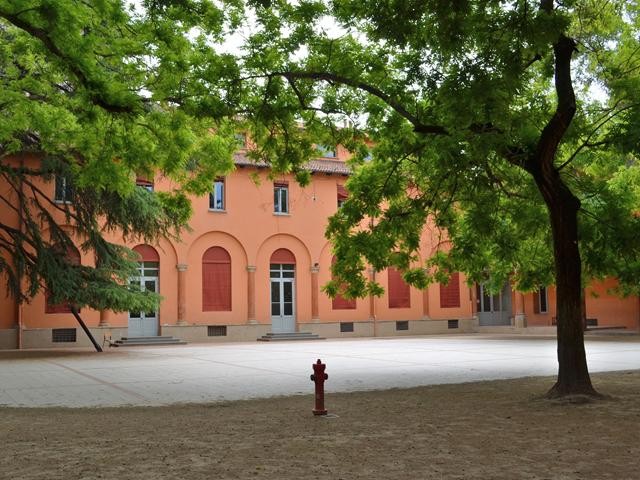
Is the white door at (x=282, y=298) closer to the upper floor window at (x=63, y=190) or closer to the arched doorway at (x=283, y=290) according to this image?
the arched doorway at (x=283, y=290)

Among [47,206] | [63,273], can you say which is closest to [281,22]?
[63,273]

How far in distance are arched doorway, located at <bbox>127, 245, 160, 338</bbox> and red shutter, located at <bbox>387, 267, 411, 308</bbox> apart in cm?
1220

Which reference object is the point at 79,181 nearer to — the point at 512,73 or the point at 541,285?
the point at 512,73

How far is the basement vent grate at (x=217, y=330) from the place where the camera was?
30.6 m

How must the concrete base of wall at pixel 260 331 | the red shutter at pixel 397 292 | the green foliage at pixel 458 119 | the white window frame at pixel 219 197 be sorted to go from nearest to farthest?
the green foliage at pixel 458 119 → the concrete base of wall at pixel 260 331 → the white window frame at pixel 219 197 → the red shutter at pixel 397 292

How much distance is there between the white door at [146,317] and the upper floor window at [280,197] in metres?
6.78

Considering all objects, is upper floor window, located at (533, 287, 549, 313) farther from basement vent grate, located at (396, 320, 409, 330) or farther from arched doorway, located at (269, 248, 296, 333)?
arched doorway, located at (269, 248, 296, 333)

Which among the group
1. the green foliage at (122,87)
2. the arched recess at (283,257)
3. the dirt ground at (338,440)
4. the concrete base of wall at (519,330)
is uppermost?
the green foliage at (122,87)

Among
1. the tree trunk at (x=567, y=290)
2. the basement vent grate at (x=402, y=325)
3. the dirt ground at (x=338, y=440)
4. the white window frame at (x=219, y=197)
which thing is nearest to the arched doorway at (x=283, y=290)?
the white window frame at (x=219, y=197)

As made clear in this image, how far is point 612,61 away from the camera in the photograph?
444 inches

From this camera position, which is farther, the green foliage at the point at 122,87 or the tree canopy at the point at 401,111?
the green foliage at the point at 122,87

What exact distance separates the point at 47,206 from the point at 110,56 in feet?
59.6

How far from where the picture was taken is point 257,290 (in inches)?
1267

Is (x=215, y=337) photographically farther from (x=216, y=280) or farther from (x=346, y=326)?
(x=346, y=326)
